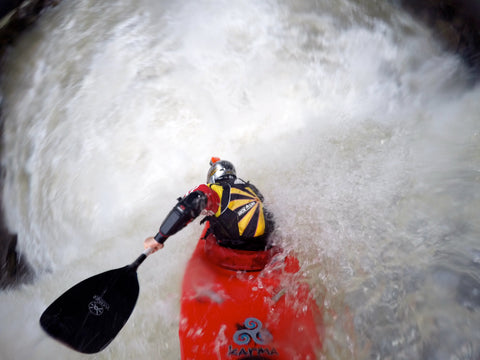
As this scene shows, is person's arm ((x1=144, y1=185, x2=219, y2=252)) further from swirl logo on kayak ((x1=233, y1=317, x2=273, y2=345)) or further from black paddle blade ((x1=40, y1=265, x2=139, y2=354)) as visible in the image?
swirl logo on kayak ((x1=233, y1=317, x2=273, y2=345))

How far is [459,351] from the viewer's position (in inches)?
77.6

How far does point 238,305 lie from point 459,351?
144cm

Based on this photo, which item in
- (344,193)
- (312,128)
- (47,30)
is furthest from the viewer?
(312,128)

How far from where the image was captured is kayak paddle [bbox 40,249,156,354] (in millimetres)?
2021

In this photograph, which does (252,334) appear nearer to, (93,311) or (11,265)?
(93,311)

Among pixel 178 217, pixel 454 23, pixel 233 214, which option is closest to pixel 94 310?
pixel 178 217

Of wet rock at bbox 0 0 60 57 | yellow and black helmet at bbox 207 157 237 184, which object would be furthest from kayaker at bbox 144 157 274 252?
wet rock at bbox 0 0 60 57

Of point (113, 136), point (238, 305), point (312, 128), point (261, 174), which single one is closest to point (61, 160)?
point (113, 136)

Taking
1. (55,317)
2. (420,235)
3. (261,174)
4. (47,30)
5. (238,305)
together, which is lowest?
(261,174)

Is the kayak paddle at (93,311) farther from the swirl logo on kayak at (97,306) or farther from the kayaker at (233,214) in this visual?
the kayaker at (233,214)

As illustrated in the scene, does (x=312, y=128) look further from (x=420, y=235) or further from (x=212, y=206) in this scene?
(x=212, y=206)

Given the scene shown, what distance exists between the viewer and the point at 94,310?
213 centimetres

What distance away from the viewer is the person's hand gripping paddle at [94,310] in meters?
2.02

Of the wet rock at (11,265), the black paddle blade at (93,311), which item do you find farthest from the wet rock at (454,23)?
the wet rock at (11,265)
